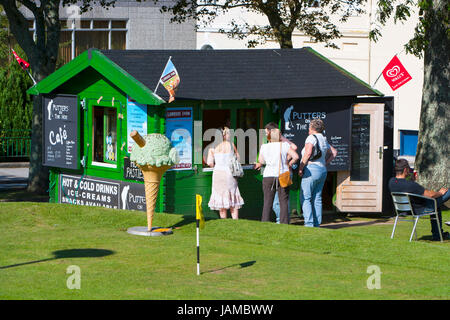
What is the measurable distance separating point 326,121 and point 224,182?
2.95 meters

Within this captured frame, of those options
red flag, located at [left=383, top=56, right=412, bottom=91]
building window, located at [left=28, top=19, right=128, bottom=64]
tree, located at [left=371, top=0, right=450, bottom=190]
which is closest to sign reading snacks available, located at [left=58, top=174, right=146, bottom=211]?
red flag, located at [left=383, top=56, right=412, bottom=91]

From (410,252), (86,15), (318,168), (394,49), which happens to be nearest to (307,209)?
(318,168)

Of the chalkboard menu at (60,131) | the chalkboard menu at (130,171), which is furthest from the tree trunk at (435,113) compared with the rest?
the chalkboard menu at (60,131)

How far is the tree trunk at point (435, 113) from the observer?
58.3ft

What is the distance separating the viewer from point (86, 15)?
1704 inches

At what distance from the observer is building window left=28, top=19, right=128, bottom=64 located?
42.8 m

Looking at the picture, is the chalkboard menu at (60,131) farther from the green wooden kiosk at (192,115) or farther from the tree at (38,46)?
the tree at (38,46)

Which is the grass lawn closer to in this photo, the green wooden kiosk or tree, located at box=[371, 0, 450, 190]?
the green wooden kiosk

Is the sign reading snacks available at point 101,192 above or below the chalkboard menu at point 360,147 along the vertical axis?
below

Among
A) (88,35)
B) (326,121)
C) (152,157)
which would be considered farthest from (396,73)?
(88,35)

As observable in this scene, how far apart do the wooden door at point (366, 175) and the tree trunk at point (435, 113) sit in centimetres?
233

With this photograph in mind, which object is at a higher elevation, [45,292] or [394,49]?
[394,49]

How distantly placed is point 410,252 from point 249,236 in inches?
88.9
